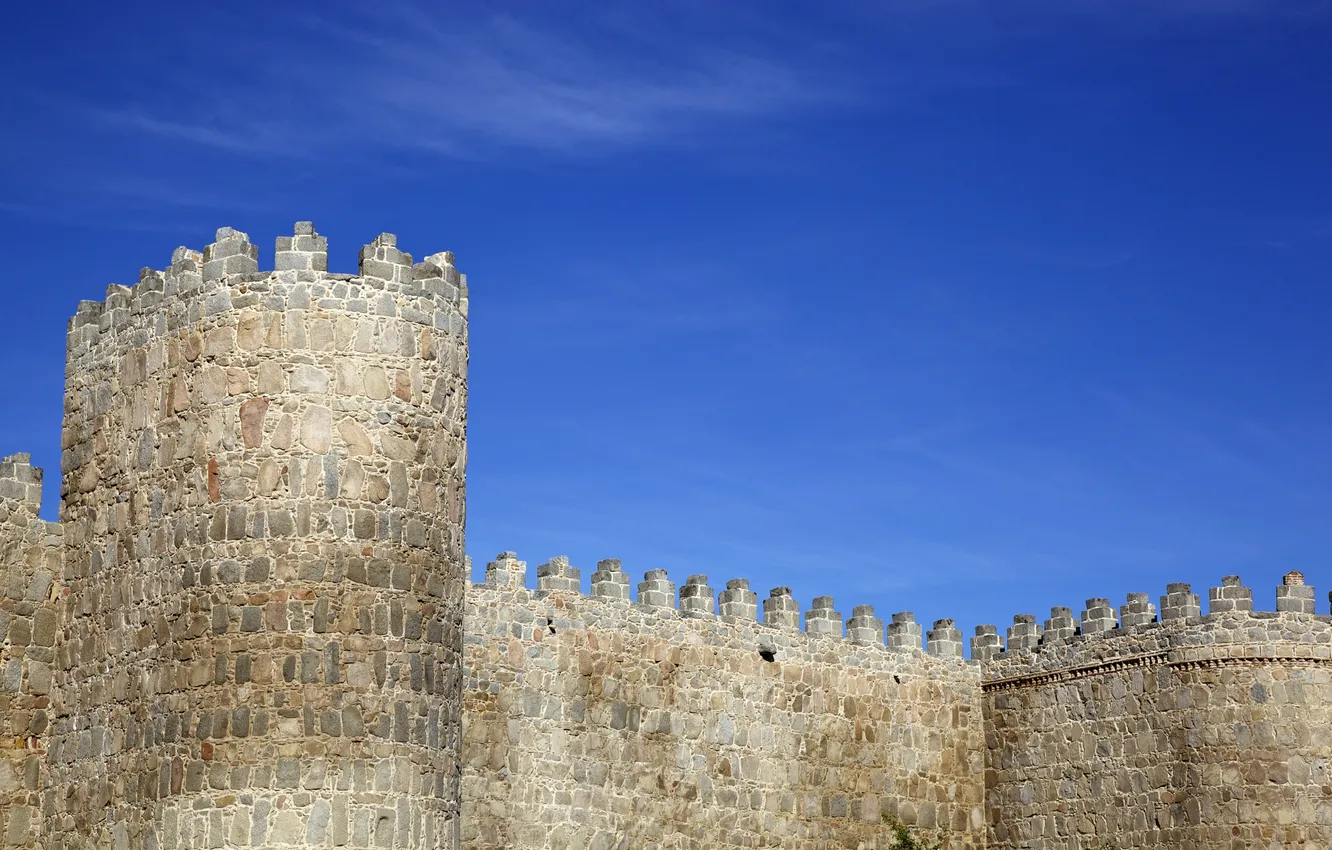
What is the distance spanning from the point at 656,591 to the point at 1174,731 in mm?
7900

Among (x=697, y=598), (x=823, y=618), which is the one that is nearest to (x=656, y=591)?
(x=697, y=598)

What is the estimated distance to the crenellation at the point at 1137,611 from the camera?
33.1 metres

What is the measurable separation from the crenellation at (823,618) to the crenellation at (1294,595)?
6465 mm

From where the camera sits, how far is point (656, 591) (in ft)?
102

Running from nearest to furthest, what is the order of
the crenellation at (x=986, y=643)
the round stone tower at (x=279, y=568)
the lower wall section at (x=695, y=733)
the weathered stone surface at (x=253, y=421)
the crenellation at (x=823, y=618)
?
1. the round stone tower at (x=279, y=568)
2. the weathered stone surface at (x=253, y=421)
3. the lower wall section at (x=695, y=733)
4. the crenellation at (x=823, y=618)
5. the crenellation at (x=986, y=643)

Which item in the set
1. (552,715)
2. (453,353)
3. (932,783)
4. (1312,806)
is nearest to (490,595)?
(552,715)

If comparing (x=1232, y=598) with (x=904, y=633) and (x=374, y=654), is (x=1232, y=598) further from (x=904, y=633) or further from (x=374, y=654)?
(x=374, y=654)

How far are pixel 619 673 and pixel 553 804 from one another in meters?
2.28

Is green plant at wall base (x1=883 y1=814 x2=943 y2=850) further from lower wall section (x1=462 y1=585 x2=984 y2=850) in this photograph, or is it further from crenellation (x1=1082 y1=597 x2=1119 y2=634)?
crenellation (x1=1082 y1=597 x2=1119 y2=634)

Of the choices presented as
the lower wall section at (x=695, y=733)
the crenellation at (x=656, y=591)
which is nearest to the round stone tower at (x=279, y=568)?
the lower wall section at (x=695, y=733)

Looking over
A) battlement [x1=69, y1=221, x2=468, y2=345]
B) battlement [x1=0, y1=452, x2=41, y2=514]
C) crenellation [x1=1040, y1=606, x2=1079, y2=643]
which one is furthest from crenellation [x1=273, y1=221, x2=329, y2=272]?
crenellation [x1=1040, y1=606, x2=1079, y2=643]

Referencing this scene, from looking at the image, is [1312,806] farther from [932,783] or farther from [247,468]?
A: [247,468]

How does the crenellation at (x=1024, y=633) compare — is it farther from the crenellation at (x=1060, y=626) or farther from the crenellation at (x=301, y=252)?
the crenellation at (x=301, y=252)

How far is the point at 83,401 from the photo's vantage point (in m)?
25.1
